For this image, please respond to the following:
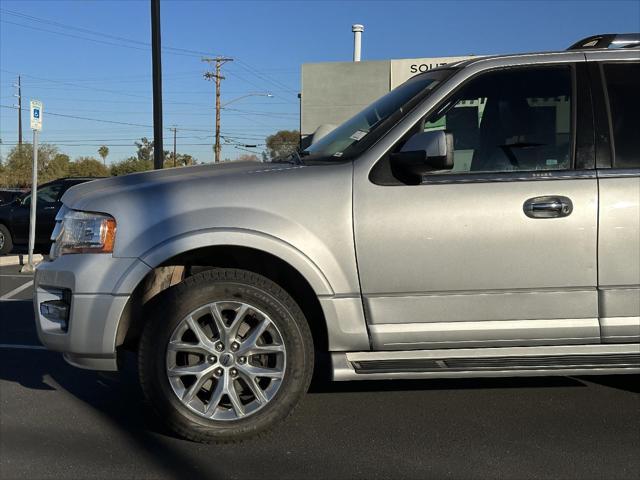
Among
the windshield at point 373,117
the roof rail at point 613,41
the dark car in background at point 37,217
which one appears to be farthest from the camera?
the dark car in background at point 37,217

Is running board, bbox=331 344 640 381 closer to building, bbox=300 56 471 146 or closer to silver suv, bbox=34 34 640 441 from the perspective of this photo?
silver suv, bbox=34 34 640 441

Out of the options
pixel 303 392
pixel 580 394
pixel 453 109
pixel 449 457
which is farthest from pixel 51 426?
pixel 580 394

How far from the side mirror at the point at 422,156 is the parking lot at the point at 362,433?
1475 mm

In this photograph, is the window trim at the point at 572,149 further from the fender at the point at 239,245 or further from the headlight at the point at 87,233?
the headlight at the point at 87,233

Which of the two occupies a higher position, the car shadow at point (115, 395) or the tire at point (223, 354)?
the tire at point (223, 354)

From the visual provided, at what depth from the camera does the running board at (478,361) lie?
337 cm

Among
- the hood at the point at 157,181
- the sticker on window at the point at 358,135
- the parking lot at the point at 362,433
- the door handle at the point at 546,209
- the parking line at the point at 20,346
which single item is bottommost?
the parking lot at the point at 362,433

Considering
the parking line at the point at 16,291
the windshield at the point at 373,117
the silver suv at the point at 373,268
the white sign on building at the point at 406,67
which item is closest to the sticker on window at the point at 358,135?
the windshield at the point at 373,117

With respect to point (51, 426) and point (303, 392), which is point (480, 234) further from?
point (51, 426)

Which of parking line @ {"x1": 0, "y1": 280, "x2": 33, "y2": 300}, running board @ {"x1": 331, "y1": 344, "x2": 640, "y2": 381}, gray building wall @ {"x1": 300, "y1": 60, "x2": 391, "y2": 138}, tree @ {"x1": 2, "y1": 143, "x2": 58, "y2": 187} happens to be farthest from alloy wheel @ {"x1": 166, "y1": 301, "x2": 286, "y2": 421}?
tree @ {"x1": 2, "y1": 143, "x2": 58, "y2": 187}

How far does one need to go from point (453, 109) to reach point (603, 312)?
54.3 inches

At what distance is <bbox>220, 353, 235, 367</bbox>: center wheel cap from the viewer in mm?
3367

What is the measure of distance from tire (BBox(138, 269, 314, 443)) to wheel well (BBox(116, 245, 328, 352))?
0.11 meters

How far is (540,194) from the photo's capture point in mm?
3295
